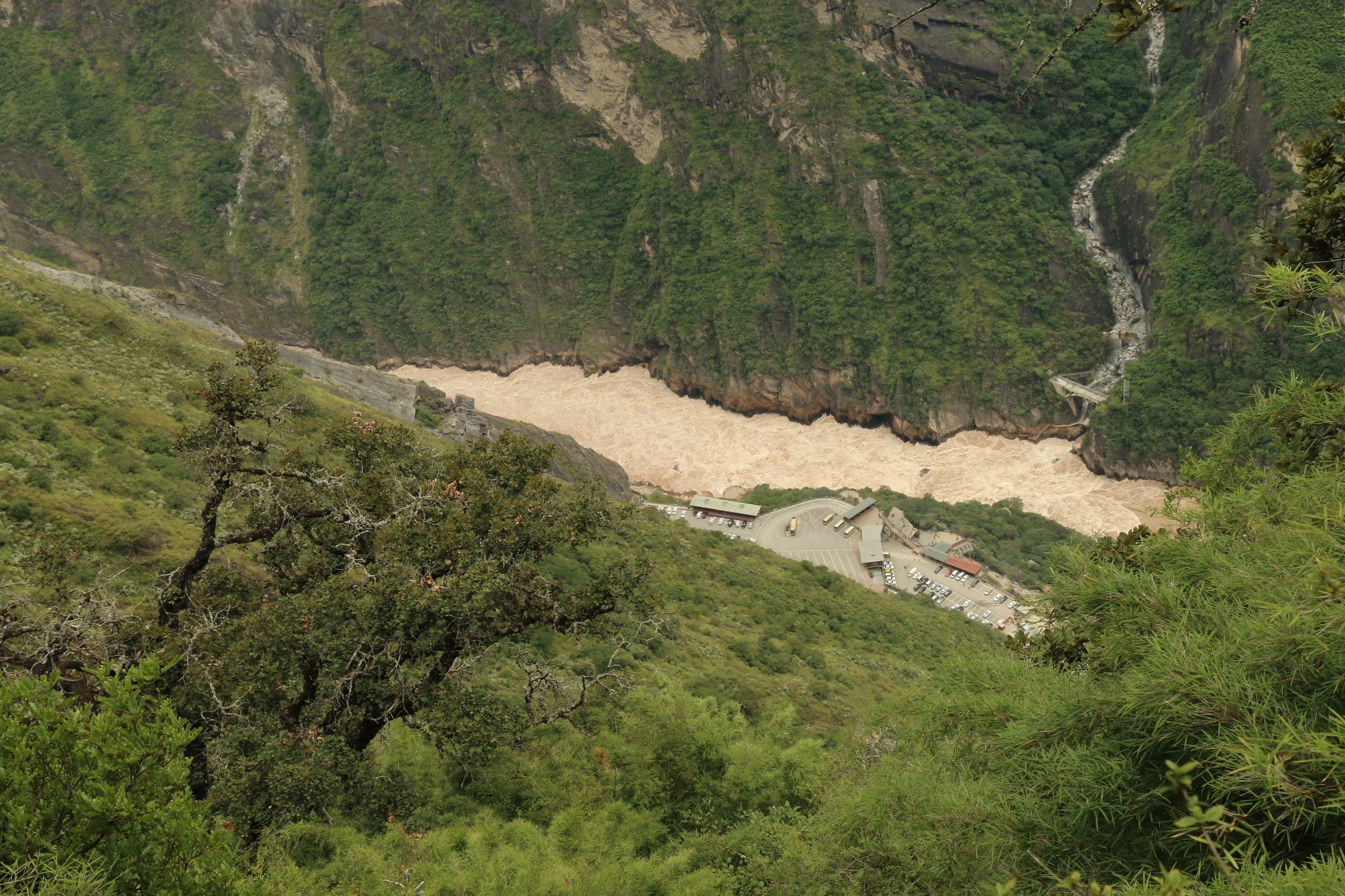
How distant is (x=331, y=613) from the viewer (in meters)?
12.1

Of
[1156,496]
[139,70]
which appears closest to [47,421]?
[1156,496]

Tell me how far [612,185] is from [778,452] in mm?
32957

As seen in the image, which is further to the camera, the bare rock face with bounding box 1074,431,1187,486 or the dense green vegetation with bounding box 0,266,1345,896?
the bare rock face with bounding box 1074,431,1187,486

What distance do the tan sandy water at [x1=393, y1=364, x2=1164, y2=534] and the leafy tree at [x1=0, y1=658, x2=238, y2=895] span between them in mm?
51564

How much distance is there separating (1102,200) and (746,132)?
28687mm

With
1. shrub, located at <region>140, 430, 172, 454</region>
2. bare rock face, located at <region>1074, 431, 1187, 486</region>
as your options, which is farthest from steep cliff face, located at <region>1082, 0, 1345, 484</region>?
shrub, located at <region>140, 430, 172, 454</region>

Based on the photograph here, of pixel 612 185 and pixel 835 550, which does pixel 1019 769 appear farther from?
pixel 612 185

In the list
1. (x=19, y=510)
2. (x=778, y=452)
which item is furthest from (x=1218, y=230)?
(x=19, y=510)

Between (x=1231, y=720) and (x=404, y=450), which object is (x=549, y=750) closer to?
(x=404, y=450)

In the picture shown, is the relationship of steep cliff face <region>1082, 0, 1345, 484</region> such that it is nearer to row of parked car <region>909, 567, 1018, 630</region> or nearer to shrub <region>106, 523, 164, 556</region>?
row of parked car <region>909, 567, 1018, 630</region>

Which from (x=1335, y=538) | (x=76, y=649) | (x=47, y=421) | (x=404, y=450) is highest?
(x=1335, y=538)

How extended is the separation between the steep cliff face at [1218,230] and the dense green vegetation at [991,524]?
8.34m

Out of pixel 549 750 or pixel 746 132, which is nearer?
pixel 549 750

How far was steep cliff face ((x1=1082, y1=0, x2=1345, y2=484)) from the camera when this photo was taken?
172 feet
